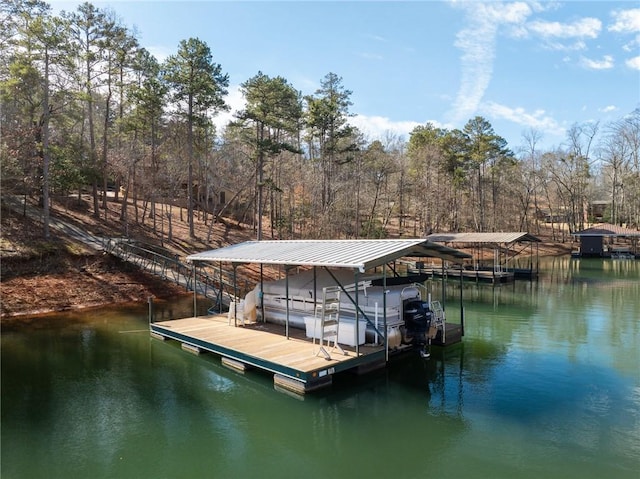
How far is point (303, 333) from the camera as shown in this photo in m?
11.9

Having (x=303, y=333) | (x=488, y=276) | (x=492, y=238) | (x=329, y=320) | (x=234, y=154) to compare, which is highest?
(x=234, y=154)

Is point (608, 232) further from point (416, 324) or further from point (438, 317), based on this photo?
point (416, 324)

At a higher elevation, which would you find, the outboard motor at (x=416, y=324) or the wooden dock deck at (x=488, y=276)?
the outboard motor at (x=416, y=324)

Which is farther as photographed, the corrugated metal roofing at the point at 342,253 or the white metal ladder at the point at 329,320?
the white metal ladder at the point at 329,320

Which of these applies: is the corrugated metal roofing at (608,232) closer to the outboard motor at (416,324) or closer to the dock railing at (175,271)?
the dock railing at (175,271)

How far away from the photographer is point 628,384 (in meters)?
9.59

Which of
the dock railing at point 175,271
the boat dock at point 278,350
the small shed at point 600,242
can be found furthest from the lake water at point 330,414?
the small shed at point 600,242

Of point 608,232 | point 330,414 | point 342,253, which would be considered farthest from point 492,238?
point 330,414

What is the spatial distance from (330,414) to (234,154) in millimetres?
36727

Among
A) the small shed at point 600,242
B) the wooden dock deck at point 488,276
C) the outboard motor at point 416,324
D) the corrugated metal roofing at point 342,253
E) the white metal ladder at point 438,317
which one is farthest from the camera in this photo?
the small shed at point 600,242

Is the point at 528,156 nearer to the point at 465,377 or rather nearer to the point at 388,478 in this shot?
the point at 465,377

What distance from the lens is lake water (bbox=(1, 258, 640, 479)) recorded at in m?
6.46

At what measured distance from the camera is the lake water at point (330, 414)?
646 centimetres

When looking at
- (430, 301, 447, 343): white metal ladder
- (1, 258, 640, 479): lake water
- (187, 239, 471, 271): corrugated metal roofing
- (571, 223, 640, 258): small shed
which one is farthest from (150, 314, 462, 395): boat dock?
(571, 223, 640, 258): small shed
